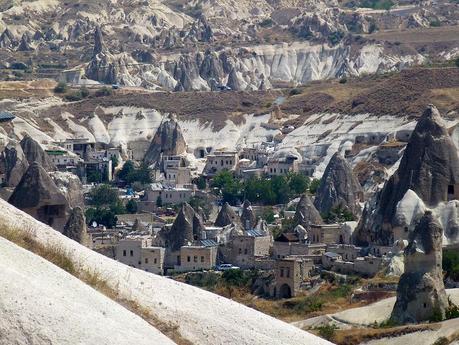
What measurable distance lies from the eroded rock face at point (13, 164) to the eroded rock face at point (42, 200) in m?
18.2

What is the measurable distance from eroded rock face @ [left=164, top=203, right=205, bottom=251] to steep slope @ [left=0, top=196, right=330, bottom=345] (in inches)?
2011

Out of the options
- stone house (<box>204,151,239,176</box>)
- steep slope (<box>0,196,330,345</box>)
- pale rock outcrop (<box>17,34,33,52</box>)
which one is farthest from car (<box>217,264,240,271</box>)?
pale rock outcrop (<box>17,34,33,52</box>)

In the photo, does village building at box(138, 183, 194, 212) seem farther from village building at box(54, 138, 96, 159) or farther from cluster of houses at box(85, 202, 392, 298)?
cluster of houses at box(85, 202, 392, 298)

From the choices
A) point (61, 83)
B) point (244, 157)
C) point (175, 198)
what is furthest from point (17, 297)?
point (61, 83)

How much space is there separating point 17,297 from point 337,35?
17052 cm

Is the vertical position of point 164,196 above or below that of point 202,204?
above

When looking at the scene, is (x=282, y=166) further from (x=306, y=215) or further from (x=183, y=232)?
(x=183, y=232)

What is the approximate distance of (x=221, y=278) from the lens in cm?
6400

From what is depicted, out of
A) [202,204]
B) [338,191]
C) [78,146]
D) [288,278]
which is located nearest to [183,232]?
[288,278]

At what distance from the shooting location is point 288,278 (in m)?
61.7

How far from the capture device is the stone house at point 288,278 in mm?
61125

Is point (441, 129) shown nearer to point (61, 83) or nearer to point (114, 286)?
point (114, 286)

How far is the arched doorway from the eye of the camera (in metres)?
61.0

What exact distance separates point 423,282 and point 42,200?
21375mm
